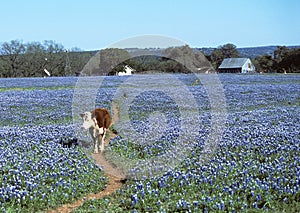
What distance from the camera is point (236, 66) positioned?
96.7 m

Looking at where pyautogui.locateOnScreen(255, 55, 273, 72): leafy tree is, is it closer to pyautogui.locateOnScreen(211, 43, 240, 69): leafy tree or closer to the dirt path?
pyautogui.locateOnScreen(211, 43, 240, 69): leafy tree

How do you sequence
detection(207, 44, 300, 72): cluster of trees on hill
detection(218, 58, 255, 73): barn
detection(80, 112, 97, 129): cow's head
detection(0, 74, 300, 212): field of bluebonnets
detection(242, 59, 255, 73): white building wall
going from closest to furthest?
detection(0, 74, 300, 212): field of bluebonnets → detection(80, 112, 97, 129): cow's head → detection(207, 44, 300, 72): cluster of trees on hill → detection(218, 58, 255, 73): barn → detection(242, 59, 255, 73): white building wall

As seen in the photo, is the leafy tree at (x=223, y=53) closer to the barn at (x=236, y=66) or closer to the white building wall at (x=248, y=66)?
the barn at (x=236, y=66)

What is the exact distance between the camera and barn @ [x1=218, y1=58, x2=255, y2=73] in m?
96.9

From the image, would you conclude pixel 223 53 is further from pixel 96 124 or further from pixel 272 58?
pixel 96 124

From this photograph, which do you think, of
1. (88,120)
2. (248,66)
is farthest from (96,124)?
(248,66)

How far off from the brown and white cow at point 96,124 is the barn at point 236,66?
87.7 meters

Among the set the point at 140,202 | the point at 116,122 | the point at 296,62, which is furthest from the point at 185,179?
the point at 296,62

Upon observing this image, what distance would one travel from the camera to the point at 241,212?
6.25 m

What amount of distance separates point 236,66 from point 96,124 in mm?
88976

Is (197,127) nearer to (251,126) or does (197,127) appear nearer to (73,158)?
(251,126)

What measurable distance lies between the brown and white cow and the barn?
8772cm

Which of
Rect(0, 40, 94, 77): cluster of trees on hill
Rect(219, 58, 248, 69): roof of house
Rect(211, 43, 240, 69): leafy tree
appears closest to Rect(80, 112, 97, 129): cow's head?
Rect(0, 40, 94, 77): cluster of trees on hill

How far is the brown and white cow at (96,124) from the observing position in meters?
10.4
